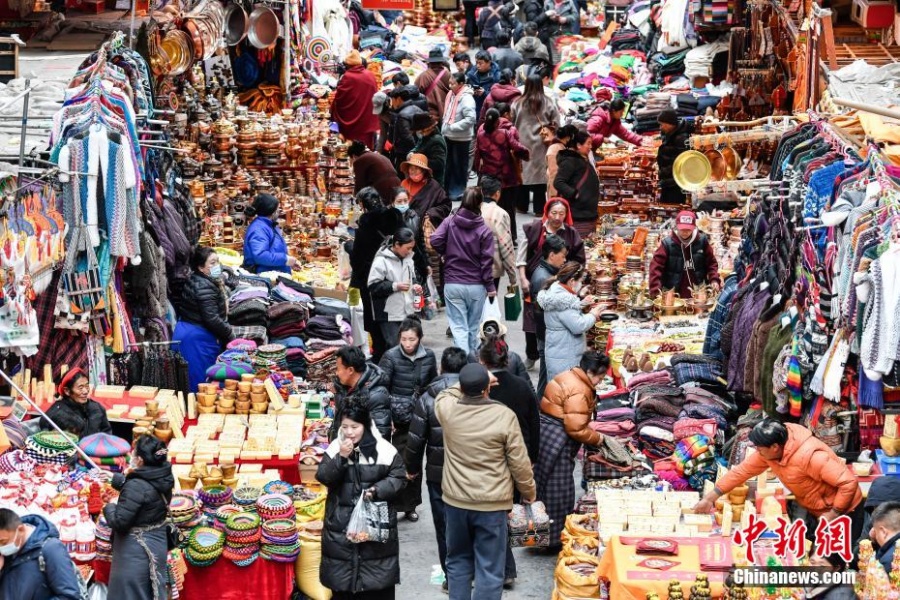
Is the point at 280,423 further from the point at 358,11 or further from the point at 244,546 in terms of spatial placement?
the point at 358,11

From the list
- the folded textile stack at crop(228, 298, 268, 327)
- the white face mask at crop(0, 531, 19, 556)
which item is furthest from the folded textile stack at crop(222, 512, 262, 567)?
the folded textile stack at crop(228, 298, 268, 327)

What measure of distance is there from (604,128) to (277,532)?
9.58 m

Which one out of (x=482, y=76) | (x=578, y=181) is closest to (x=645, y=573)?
(x=578, y=181)

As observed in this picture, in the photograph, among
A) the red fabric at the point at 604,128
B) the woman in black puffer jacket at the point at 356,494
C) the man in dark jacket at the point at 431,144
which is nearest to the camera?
the woman in black puffer jacket at the point at 356,494

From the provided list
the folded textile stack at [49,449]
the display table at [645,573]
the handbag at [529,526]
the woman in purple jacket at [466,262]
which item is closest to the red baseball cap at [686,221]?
the woman in purple jacket at [466,262]

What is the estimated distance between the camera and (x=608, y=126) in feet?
57.3

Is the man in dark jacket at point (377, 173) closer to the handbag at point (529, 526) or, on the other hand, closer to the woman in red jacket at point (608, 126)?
the woman in red jacket at point (608, 126)

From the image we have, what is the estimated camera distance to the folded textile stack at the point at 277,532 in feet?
28.9

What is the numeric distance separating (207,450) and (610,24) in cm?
1809

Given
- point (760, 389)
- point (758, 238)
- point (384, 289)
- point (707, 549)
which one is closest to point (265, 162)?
point (384, 289)

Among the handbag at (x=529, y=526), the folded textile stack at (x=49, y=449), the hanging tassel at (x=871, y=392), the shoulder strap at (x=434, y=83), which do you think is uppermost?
the shoulder strap at (x=434, y=83)

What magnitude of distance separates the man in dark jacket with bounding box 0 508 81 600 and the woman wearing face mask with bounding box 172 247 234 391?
185 inches

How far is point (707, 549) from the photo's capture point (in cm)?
826

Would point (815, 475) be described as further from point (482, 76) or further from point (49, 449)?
point (482, 76)
